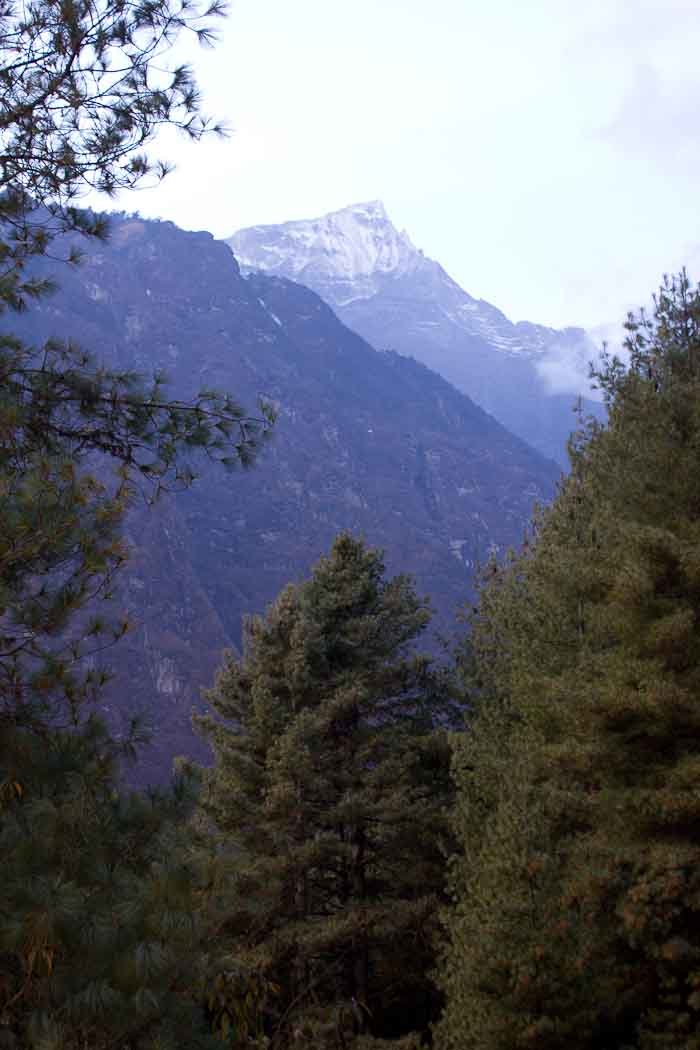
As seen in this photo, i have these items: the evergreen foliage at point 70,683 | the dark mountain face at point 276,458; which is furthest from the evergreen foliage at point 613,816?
the dark mountain face at point 276,458

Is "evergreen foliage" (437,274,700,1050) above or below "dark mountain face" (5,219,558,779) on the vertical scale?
below

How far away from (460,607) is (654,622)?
31.9 feet

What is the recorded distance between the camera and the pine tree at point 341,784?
Result: 15.2 meters

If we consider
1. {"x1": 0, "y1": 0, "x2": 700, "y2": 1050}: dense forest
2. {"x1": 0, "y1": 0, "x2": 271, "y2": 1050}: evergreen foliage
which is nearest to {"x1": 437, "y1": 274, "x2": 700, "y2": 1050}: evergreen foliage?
{"x1": 0, "y1": 0, "x2": 700, "y2": 1050}: dense forest

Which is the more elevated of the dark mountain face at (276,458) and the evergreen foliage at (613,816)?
the dark mountain face at (276,458)

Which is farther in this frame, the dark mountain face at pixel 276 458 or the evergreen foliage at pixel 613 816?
the dark mountain face at pixel 276 458

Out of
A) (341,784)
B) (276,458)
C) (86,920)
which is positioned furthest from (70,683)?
(276,458)

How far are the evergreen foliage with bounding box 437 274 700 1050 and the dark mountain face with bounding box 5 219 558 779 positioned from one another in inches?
3132

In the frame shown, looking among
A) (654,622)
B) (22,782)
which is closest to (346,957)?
(654,622)

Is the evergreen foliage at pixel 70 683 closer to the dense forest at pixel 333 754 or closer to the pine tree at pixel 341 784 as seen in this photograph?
the dense forest at pixel 333 754

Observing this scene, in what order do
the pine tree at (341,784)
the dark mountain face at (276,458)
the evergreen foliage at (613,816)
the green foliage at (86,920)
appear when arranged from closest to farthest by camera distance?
1. the green foliage at (86,920)
2. the evergreen foliage at (613,816)
3. the pine tree at (341,784)
4. the dark mountain face at (276,458)

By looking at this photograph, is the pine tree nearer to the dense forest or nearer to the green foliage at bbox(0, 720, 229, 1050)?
Answer: the dense forest

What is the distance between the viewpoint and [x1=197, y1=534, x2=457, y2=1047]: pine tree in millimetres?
15188

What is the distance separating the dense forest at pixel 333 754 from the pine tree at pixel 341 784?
0.21 feet
